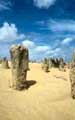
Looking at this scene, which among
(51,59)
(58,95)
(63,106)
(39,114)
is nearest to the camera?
(39,114)

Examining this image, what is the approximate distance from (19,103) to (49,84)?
4.26 meters

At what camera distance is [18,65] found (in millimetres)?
18109

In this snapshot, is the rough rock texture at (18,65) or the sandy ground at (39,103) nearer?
the sandy ground at (39,103)

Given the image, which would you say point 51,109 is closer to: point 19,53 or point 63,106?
point 63,106

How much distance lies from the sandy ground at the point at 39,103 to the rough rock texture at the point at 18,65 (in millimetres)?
680

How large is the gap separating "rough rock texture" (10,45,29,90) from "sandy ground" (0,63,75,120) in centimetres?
68

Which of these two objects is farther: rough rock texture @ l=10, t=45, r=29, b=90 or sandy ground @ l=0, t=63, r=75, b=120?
rough rock texture @ l=10, t=45, r=29, b=90

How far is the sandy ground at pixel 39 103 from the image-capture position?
13117 millimetres

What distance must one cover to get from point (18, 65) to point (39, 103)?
4136 millimetres

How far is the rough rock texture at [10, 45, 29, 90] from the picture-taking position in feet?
58.9

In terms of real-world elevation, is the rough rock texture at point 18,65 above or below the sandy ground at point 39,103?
above

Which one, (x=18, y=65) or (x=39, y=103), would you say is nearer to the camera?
(x=39, y=103)

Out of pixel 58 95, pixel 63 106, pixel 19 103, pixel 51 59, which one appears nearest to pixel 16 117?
pixel 19 103

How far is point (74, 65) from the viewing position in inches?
598
